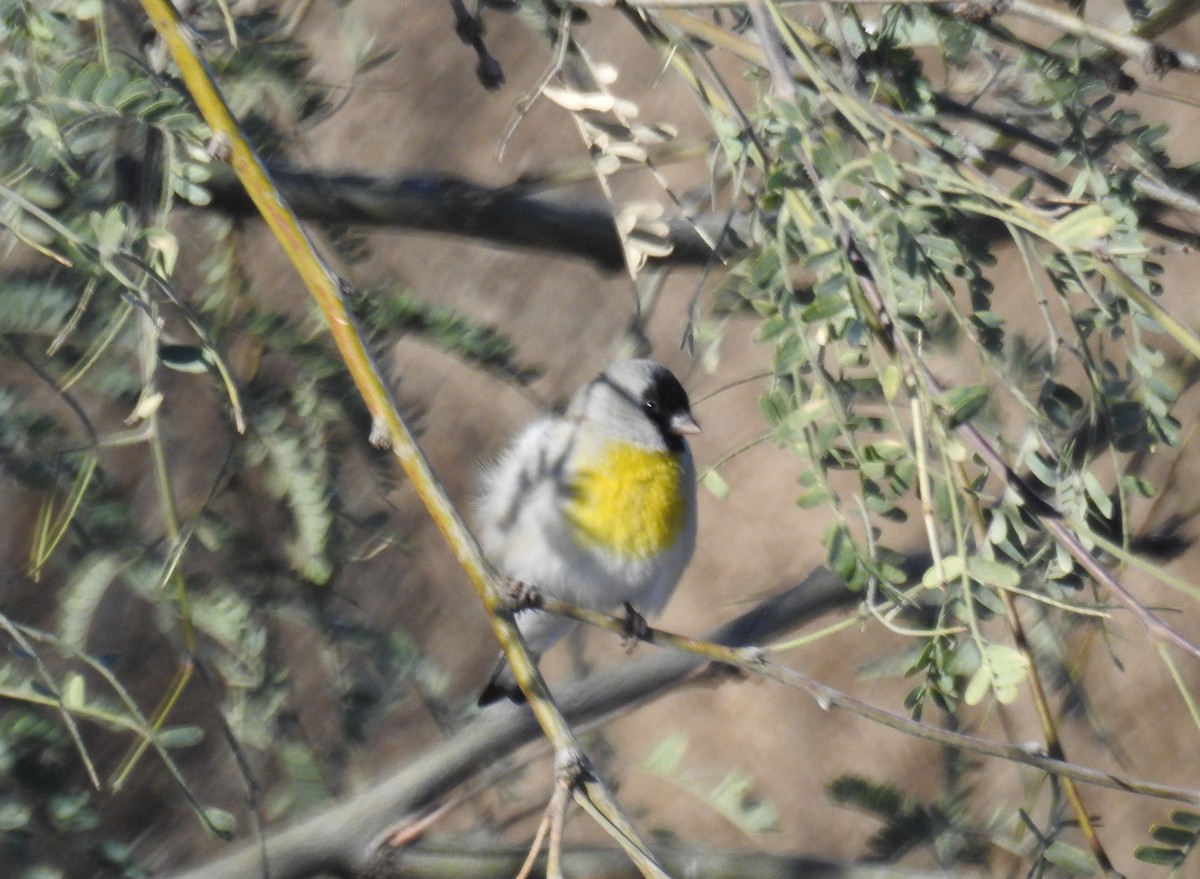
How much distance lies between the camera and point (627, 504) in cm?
170

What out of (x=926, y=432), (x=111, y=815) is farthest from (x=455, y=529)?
(x=111, y=815)

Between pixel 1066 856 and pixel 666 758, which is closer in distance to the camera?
pixel 1066 856

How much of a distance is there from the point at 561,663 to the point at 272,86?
1.93m

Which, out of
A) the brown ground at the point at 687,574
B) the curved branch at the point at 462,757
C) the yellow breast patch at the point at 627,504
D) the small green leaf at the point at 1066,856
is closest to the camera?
the small green leaf at the point at 1066,856

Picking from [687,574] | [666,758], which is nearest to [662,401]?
[666,758]

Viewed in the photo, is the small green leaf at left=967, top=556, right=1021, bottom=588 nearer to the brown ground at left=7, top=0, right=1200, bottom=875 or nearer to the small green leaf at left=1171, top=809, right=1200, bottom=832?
the small green leaf at left=1171, top=809, right=1200, bottom=832

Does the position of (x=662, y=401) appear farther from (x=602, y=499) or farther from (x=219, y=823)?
(x=219, y=823)

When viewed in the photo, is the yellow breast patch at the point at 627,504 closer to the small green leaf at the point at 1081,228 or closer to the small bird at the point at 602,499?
the small bird at the point at 602,499

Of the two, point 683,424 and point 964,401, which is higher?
point 964,401

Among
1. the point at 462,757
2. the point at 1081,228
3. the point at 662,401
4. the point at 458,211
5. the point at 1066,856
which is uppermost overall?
the point at 1081,228

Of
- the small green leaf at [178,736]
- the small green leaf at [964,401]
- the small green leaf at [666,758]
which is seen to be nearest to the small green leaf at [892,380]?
the small green leaf at [964,401]

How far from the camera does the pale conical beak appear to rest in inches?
69.8

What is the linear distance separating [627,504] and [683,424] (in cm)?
16

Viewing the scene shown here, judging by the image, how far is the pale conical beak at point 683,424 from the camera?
1.77 metres
